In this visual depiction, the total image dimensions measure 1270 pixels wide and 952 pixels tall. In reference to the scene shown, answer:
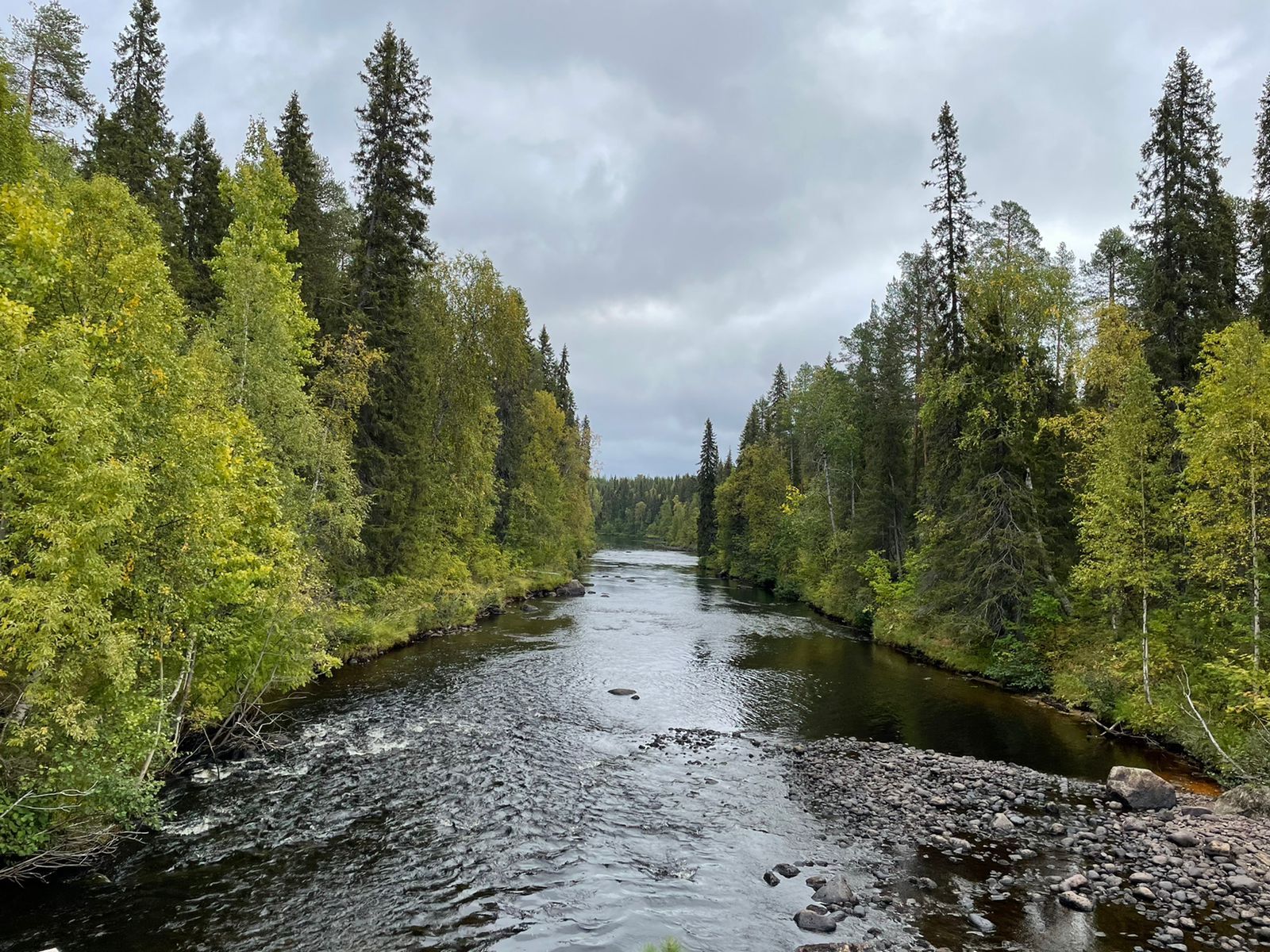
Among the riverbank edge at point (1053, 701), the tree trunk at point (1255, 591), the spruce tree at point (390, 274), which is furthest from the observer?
the spruce tree at point (390, 274)

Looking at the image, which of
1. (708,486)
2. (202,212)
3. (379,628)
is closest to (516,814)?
(379,628)

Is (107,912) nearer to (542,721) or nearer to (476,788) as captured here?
(476,788)

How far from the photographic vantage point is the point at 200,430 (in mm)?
12484

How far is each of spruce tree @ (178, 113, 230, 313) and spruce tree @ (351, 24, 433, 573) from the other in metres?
6.86

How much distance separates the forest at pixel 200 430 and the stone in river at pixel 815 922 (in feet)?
35.0

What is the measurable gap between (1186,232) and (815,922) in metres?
27.3

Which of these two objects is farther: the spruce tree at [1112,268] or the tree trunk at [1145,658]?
the spruce tree at [1112,268]

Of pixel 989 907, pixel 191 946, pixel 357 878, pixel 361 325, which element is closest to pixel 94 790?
pixel 191 946

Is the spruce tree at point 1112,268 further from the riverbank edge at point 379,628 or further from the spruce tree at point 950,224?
the riverbank edge at point 379,628

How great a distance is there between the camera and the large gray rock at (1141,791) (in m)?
13.8

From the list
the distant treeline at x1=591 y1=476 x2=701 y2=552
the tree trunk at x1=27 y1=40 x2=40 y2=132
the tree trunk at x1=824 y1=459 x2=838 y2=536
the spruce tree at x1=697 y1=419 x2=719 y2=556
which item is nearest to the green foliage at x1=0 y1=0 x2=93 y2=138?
the tree trunk at x1=27 y1=40 x2=40 y2=132

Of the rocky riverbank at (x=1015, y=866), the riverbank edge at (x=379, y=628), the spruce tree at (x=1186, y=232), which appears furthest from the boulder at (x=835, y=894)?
the spruce tree at (x=1186, y=232)

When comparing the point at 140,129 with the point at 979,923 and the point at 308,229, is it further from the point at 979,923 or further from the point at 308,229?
the point at 979,923

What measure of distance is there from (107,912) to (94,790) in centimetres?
184
